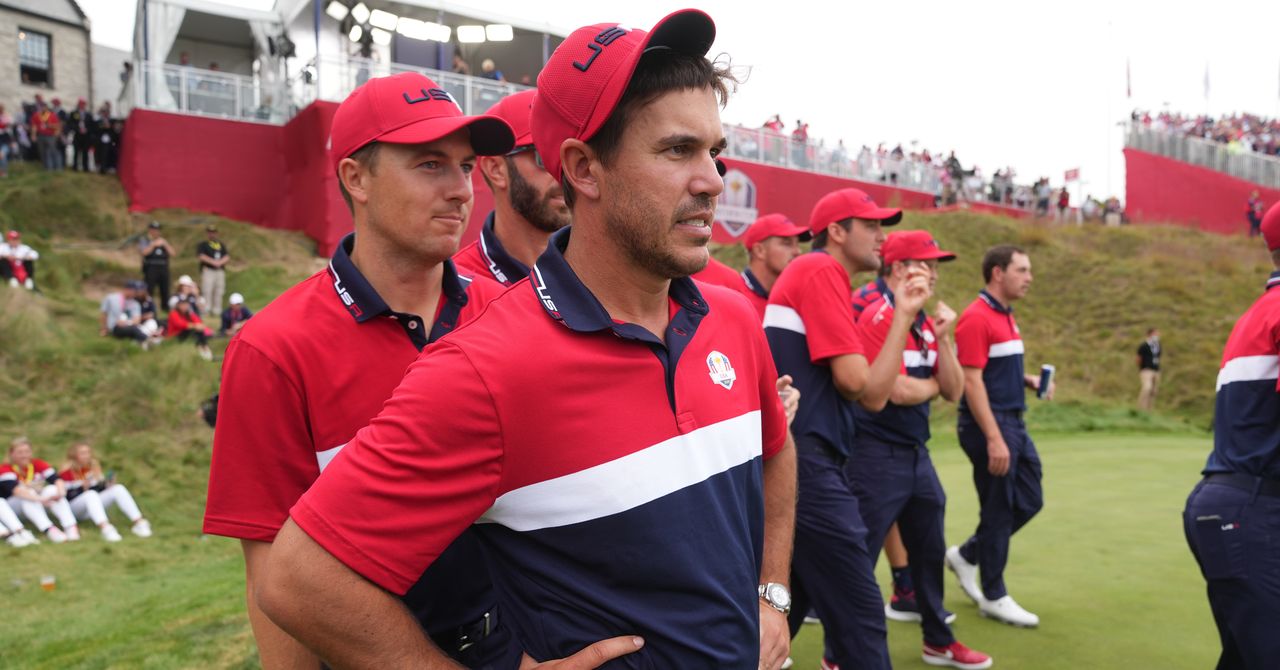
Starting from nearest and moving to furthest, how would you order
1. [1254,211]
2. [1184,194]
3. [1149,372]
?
1. [1149,372]
2. [1254,211]
3. [1184,194]

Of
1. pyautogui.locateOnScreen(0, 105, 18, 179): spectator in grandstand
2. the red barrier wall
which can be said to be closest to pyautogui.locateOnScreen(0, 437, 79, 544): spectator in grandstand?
pyautogui.locateOnScreen(0, 105, 18, 179): spectator in grandstand

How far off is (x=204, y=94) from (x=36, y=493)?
51.4 ft

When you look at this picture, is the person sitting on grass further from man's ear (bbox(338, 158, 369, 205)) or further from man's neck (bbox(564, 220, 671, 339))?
man's neck (bbox(564, 220, 671, 339))

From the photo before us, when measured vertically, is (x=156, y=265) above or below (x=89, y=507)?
above

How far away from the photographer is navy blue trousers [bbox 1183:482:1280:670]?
12.4 feet

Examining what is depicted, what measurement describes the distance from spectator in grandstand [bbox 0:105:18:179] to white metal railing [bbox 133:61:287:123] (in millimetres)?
3560

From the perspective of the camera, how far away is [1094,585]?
696cm

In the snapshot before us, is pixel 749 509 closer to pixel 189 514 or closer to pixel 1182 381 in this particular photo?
pixel 189 514

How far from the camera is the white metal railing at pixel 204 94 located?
23.3 metres

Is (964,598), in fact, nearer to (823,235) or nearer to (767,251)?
(767,251)

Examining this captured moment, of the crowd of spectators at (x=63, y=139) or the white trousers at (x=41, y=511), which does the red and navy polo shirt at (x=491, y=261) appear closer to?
the white trousers at (x=41, y=511)

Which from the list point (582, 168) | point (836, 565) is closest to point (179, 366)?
point (836, 565)

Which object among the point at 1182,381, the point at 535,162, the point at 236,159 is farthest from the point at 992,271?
the point at 236,159

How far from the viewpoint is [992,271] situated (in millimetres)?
7082
